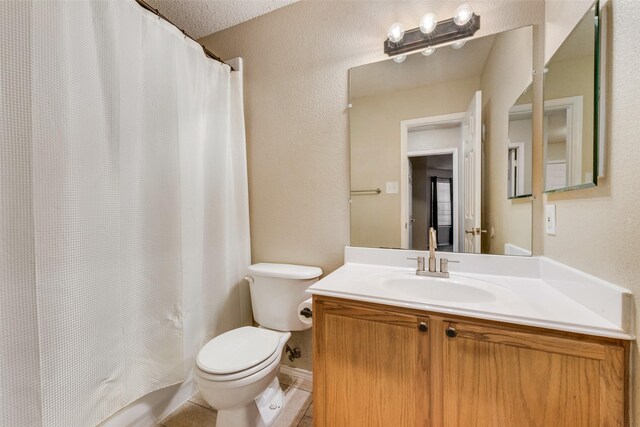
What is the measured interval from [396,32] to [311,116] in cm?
62

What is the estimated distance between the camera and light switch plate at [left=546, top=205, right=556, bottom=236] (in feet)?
3.40

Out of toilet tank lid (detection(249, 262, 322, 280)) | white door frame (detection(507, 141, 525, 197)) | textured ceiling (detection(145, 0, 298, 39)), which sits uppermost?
textured ceiling (detection(145, 0, 298, 39))

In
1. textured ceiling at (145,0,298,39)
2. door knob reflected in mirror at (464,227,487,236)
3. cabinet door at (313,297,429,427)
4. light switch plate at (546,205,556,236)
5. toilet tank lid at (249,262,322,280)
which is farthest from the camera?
textured ceiling at (145,0,298,39)

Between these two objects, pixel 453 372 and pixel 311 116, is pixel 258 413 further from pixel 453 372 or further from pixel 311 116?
pixel 311 116

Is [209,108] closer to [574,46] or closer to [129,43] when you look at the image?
[129,43]

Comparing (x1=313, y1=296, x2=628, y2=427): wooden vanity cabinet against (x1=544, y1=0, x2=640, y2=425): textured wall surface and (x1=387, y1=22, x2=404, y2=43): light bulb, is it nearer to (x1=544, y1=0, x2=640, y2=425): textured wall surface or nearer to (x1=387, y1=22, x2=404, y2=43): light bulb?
(x1=544, y1=0, x2=640, y2=425): textured wall surface

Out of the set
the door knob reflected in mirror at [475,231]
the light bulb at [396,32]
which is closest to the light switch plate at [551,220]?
the door knob reflected in mirror at [475,231]

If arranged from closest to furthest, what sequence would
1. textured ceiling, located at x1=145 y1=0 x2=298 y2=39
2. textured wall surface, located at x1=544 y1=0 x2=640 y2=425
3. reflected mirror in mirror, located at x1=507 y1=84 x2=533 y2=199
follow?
1. textured wall surface, located at x1=544 y1=0 x2=640 y2=425
2. reflected mirror in mirror, located at x1=507 y1=84 x2=533 y2=199
3. textured ceiling, located at x1=145 y1=0 x2=298 y2=39

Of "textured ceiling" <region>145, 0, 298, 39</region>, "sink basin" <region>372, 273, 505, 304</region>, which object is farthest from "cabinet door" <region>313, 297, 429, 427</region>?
"textured ceiling" <region>145, 0, 298, 39</region>

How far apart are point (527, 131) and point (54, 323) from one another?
79.9 inches

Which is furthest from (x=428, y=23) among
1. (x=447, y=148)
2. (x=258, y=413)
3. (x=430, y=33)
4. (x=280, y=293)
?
(x=258, y=413)

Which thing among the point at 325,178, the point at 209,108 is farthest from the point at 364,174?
the point at 209,108

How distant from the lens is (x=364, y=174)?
1493mm

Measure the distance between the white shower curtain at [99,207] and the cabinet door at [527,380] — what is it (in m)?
1.29
